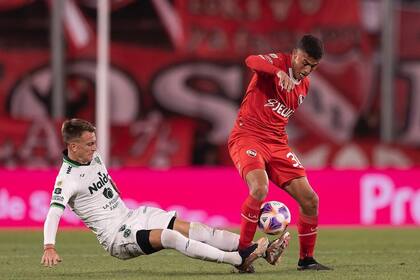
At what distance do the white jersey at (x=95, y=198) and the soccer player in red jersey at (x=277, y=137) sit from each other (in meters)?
1.05

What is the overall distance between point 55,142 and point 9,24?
359 cm

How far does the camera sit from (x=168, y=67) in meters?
25.1

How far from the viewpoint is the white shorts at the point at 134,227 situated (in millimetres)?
9852

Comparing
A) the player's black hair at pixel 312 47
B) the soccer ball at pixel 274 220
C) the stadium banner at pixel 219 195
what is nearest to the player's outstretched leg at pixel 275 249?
the soccer ball at pixel 274 220

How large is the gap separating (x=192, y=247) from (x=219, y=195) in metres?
8.36

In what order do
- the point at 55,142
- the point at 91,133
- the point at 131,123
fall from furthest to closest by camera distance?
the point at 131,123 → the point at 55,142 → the point at 91,133

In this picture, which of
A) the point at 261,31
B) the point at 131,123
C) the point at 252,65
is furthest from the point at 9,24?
the point at 252,65

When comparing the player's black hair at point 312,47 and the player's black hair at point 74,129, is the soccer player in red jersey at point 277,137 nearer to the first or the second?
the player's black hair at point 312,47

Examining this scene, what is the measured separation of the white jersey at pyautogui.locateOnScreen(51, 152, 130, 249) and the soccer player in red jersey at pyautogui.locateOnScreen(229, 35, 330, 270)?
105cm

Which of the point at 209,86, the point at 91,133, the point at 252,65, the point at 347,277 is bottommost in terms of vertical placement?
the point at 347,277

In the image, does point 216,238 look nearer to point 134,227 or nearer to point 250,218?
point 250,218

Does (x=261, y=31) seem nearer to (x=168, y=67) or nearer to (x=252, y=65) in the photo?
(x=168, y=67)

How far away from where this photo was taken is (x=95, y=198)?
9953mm

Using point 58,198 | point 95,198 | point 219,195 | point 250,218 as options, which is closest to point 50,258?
point 58,198
